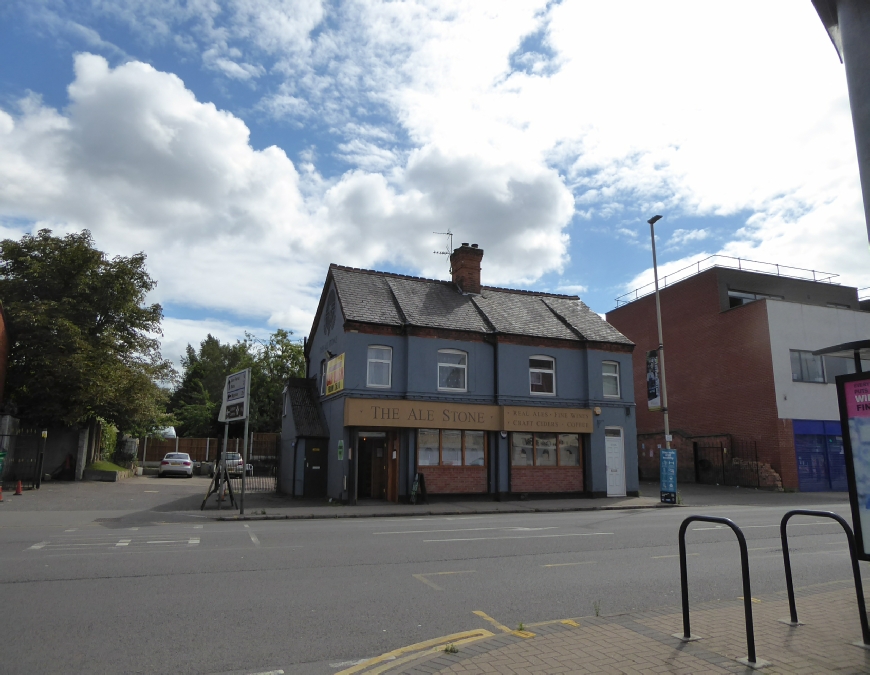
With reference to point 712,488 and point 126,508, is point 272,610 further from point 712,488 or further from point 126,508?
point 712,488

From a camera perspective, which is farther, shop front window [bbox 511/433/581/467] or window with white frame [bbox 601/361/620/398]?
window with white frame [bbox 601/361/620/398]

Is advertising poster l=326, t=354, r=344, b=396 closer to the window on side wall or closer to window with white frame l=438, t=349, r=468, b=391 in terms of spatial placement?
window with white frame l=438, t=349, r=468, b=391

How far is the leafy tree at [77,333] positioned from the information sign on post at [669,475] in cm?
2324

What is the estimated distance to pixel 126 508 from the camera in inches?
761

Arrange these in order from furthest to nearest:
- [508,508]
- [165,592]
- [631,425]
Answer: [631,425], [508,508], [165,592]

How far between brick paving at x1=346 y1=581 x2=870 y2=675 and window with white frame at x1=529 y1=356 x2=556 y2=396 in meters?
18.6

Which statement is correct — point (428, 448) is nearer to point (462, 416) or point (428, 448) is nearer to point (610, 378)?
point (462, 416)

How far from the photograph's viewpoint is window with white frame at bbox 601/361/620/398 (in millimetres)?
26328

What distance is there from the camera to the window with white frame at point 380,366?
23078 mm

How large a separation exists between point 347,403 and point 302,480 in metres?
4.30

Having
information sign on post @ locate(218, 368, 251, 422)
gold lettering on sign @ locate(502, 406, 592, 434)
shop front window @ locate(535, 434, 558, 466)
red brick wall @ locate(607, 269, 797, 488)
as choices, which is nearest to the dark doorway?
information sign on post @ locate(218, 368, 251, 422)

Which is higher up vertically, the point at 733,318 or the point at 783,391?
the point at 733,318

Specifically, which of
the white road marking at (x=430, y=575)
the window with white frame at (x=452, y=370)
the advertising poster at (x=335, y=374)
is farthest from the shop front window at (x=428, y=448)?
the white road marking at (x=430, y=575)

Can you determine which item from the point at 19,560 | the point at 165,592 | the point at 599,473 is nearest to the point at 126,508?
the point at 19,560
